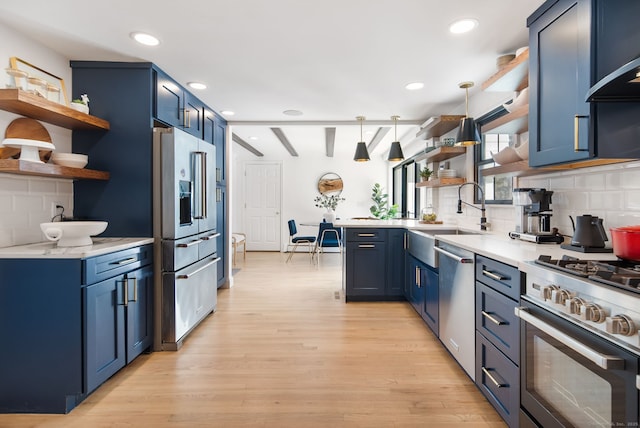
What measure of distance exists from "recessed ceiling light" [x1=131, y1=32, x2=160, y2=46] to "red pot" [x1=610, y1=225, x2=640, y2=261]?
9.14 feet

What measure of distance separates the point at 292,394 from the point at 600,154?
78.3 inches

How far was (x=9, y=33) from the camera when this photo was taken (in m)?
2.05

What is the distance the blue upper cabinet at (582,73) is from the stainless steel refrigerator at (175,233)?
2449mm

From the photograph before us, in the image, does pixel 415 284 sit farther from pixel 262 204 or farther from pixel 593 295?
pixel 262 204

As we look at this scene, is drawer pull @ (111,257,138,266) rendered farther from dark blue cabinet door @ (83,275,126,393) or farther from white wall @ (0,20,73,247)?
white wall @ (0,20,73,247)

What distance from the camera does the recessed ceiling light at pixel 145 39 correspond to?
216cm

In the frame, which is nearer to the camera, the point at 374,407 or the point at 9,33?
the point at 374,407

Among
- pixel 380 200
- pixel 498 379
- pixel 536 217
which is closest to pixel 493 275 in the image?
pixel 498 379

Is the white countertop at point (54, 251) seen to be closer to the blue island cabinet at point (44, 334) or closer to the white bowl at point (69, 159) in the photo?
the blue island cabinet at point (44, 334)

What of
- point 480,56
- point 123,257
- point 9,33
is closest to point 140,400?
point 123,257

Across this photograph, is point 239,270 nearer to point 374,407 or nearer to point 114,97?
point 114,97

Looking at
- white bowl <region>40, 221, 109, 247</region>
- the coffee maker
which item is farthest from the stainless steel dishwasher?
white bowl <region>40, 221, 109, 247</region>

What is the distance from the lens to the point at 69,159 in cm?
228

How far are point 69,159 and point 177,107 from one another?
1.05 m
